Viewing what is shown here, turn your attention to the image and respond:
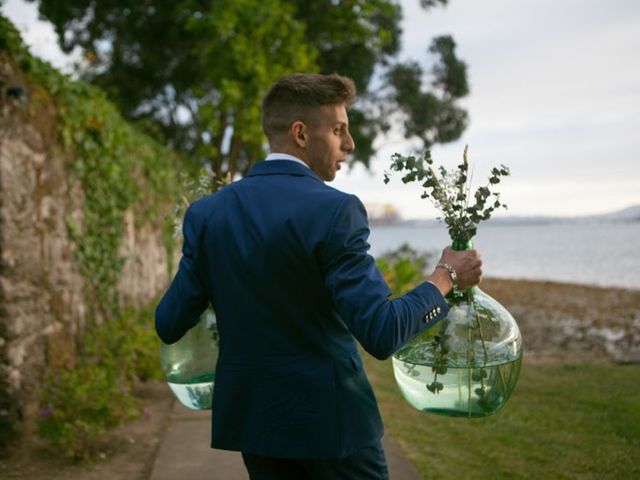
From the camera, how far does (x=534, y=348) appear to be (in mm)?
9391

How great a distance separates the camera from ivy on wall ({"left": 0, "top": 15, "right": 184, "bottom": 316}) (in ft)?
16.3

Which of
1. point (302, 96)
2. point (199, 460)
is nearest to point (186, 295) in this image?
point (302, 96)

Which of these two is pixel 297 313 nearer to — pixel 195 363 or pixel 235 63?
pixel 195 363

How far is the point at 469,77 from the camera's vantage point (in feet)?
63.0

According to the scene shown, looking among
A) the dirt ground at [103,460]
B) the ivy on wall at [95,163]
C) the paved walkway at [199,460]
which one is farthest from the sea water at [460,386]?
the ivy on wall at [95,163]

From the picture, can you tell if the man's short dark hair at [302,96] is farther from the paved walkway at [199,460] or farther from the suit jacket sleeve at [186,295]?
the paved walkway at [199,460]

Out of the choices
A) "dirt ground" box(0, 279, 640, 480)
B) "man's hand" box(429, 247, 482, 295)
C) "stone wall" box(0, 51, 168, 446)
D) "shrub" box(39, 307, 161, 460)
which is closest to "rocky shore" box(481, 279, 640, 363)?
"dirt ground" box(0, 279, 640, 480)

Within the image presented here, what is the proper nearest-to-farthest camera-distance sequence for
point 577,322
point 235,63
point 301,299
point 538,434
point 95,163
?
point 301,299 < point 538,434 < point 95,163 < point 235,63 < point 577,322

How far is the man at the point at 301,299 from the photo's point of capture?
173 centimetres

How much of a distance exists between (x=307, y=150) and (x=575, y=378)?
562 cm

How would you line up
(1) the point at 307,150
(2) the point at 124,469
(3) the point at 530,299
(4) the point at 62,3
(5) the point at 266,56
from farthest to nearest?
(3) the point at 530,299 < (4) the point at 62,3 < (5) the point at 266,56 < (2) the point at 124,469 < (1) the point at 307,150

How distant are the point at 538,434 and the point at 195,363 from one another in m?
3.11

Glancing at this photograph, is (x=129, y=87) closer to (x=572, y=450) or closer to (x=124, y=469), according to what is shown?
(x=124, y=469)

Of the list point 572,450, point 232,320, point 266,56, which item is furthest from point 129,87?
point 232,320
